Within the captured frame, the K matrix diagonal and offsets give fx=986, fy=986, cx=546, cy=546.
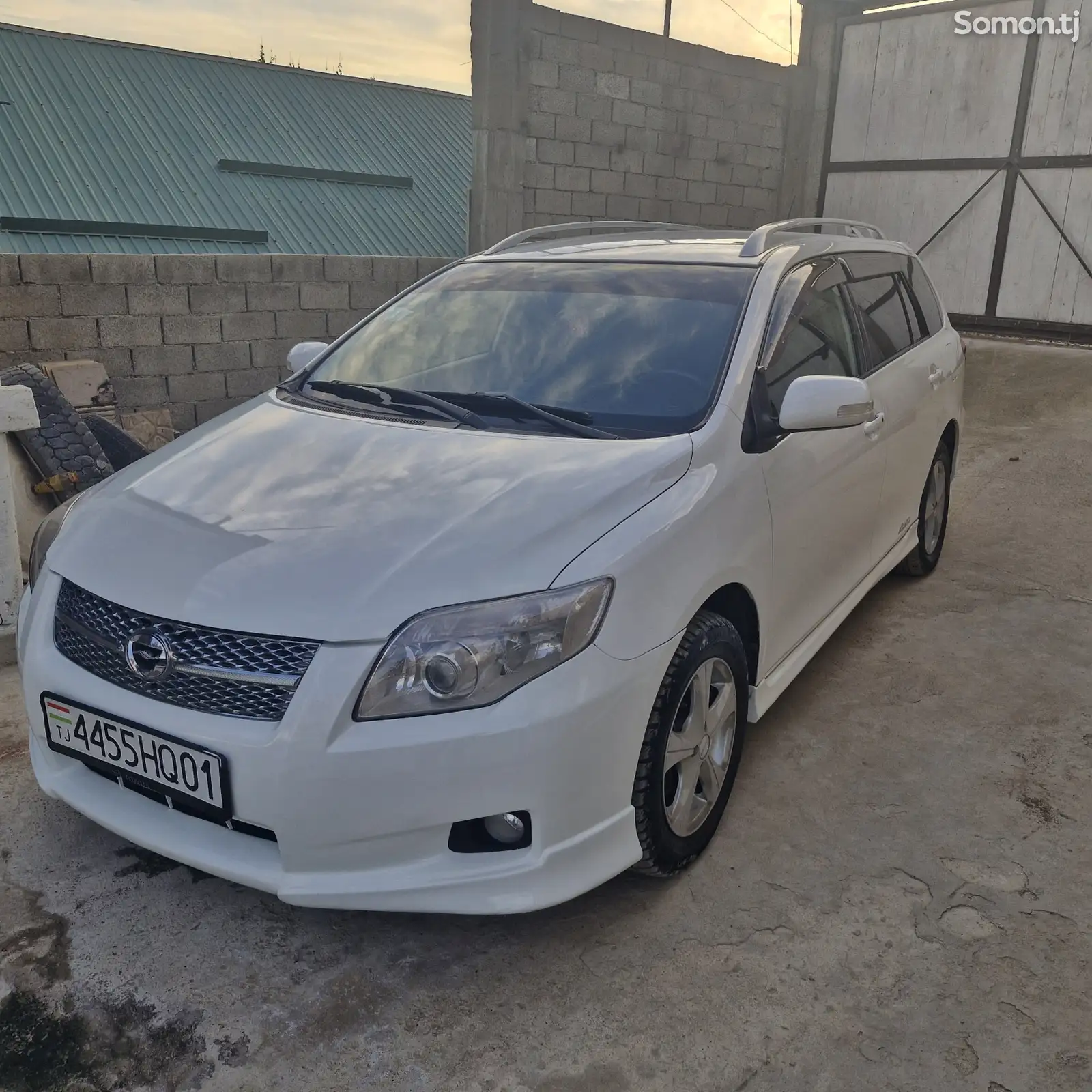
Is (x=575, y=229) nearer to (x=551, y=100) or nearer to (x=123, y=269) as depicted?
(x=123, y=269)

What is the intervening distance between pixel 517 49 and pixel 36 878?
728cm

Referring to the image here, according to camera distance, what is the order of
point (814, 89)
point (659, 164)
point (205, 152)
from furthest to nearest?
point (205, 152) → point (814, 89) → point (659, 164)

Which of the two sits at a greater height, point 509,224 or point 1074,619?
point 509,224

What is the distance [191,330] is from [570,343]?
4.11 meters

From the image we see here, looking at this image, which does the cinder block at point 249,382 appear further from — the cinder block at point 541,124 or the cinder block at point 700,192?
the cinder block at point 700,192

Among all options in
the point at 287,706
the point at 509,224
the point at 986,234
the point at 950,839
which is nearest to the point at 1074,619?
the point at 950,839

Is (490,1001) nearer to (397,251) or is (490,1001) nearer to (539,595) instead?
(539,595)

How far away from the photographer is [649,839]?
2.37m

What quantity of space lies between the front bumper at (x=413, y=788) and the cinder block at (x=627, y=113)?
7703 millimetres

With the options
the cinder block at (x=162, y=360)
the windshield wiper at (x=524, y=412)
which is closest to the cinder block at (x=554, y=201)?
the cinder block at (x=162, y=360)

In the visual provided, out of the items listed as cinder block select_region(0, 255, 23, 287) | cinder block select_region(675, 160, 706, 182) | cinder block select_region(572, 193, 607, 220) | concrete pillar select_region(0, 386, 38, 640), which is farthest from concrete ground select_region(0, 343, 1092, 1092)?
cinder block select_region(675, 160, 706, 182)

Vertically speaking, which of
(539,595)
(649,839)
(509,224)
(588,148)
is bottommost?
(649,839)

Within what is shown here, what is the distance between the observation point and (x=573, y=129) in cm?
847

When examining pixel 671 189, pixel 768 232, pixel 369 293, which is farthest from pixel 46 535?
pixel 671 189
